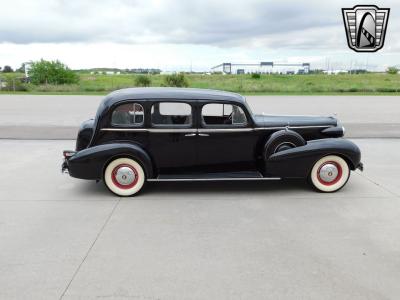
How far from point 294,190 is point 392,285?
2725mm

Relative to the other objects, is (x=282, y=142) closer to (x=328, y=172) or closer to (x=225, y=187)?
(x=328, y=172)

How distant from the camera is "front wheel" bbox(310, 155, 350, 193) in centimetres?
566

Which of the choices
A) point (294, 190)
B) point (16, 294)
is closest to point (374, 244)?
point (294, 190)

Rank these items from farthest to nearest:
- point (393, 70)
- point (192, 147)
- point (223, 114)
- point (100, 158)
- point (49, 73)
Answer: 1. point (393, 70)
2. point (49, 73)
3. point (223, 114)
4. point (192, 147)
5. point (100, 158)

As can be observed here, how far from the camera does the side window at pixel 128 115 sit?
5.58 meters

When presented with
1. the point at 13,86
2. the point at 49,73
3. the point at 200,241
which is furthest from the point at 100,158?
the point at 49,73

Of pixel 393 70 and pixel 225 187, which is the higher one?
pixel 393 70

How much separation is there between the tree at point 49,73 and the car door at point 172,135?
4271 centimetres

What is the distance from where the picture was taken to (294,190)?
19.2 feet

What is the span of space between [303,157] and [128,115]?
2.70 m

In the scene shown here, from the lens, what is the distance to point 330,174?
5.69 meters

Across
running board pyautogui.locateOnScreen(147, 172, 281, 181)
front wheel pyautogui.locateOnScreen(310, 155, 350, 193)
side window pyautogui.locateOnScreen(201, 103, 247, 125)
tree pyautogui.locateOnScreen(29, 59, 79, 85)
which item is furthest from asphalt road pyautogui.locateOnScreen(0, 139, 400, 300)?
tree pyautogui.locateOnScreen(29, 59, 79, 85)

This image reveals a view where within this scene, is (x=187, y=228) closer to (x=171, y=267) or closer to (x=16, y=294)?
(x=171, y=267)

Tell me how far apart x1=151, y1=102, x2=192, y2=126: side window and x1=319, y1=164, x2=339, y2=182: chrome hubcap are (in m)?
2.15
